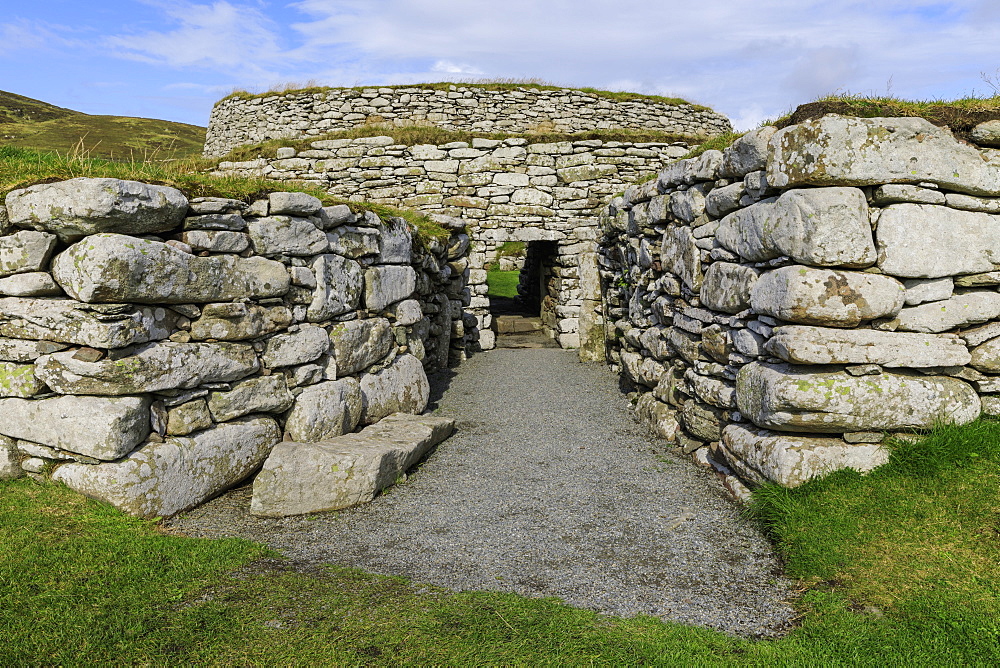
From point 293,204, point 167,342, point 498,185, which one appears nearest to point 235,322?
point 167,342

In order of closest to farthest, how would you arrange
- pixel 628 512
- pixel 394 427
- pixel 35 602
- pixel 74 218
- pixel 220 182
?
pixel 35 602 → pixel 74 218 → pixel 628 512 → pixel 220 182 → pixel 394 427

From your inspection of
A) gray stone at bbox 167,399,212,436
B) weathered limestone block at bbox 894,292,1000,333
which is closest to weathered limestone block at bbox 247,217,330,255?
gray stone at bbox 167,399,212,436

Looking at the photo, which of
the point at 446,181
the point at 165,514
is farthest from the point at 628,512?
the point at 446,181

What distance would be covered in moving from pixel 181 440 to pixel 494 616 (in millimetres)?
2989

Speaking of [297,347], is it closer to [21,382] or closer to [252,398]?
[252,398]

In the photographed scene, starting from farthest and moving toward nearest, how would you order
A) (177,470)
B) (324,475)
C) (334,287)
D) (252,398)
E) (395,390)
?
(395,390)
(334,287)
(252,398)
(324,475)
(177,470)

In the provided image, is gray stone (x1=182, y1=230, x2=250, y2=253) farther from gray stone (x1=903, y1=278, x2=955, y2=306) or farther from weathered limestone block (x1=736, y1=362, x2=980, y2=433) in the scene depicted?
gray stone (x1=903, y1=278, x2=955, y2=306)

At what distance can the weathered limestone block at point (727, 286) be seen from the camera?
5438mm

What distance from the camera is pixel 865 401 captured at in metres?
4.64

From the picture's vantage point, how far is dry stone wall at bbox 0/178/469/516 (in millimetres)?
4457

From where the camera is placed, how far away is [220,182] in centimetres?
→ 582

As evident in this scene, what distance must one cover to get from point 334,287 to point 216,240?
1.36m

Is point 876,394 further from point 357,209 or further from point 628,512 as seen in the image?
point 357,209

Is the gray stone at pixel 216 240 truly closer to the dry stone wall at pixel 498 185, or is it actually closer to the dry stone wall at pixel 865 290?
the dry stone wall at pixel 865 290
